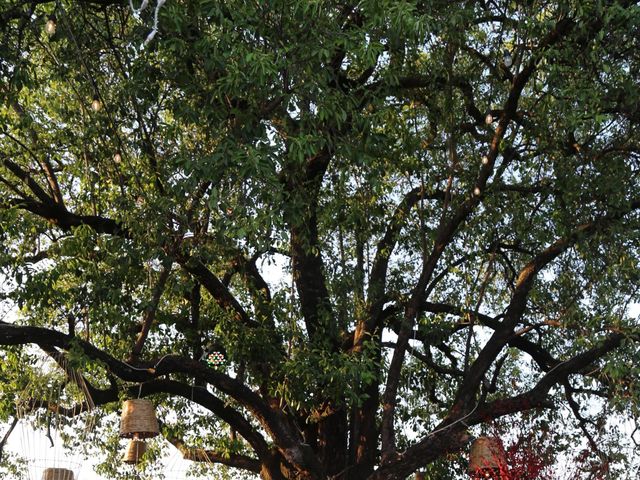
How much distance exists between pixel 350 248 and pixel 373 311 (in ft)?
3.42

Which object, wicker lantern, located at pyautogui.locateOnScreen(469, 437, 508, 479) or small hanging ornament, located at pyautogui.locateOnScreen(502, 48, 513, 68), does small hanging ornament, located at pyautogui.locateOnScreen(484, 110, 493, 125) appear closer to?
small hanging ornament, located at pyautogui.locateOnScreen(502, 48, 513, 68)

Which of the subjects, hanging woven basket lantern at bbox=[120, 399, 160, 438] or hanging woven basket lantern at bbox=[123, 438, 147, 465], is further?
hanging woven basket lantern at bbox=[123, 438, 147, 465]

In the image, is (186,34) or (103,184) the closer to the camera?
(186,34)

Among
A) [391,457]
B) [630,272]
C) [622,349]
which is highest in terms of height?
[630,272]

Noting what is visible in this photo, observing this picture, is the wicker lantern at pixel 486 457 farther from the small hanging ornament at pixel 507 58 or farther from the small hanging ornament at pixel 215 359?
the small hanging ornament at pixel 507 58

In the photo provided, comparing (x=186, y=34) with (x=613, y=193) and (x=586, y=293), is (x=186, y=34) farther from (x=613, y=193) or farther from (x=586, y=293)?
(x=586, y=293)

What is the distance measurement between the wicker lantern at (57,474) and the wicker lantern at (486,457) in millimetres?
3084

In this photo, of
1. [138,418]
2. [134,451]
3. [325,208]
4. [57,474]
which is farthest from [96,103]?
[134,451]

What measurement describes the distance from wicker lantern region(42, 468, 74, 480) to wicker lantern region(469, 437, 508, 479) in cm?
308

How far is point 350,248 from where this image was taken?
28.5ft

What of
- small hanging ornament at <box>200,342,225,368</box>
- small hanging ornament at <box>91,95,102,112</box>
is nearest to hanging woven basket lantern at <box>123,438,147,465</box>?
small hanging ornament at <box>200,342,225,368</box>

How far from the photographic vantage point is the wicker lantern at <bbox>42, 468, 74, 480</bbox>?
7.05m

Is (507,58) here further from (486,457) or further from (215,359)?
(215,359)

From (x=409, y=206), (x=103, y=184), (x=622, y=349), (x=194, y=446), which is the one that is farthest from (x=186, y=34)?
(x=194, y=446)
